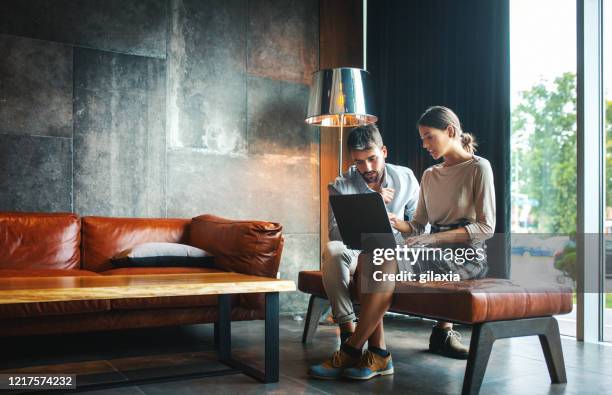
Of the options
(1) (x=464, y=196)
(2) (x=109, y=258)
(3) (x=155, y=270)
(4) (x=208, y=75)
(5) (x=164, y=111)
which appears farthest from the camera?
(4) (x=208, y=75)

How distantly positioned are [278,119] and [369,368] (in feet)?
8.27

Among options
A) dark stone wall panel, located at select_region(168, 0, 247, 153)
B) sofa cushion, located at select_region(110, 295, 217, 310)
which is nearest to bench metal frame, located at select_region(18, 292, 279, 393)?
sofa cushion, located at select_region(110, 295, 217, 310)

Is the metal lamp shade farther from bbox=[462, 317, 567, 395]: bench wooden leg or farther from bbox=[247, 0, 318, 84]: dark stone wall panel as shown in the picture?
bbox=[462, 317, 567, 395]: bench wooden leg

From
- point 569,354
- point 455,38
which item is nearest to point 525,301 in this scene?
point 569,354

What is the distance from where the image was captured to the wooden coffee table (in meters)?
1.96

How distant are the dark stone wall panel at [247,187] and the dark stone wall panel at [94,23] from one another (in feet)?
2.57

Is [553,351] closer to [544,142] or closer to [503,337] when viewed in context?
[503,337]

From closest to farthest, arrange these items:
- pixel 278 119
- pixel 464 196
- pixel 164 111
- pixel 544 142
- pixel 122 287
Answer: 1. pixel 122 287
2. pixel 464 196
3. pixel 544 142
4. pixel 164 111
5. pixel 278 119

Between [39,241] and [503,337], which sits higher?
[39,241]

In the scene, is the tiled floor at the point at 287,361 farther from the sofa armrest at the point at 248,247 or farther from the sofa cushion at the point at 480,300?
the sofa armrest at the point at 248,247

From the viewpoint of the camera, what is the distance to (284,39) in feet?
15.4

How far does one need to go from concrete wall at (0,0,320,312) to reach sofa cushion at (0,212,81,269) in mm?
336

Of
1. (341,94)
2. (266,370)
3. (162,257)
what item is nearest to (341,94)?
(341,94)

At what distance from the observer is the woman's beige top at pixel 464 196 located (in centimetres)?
251
